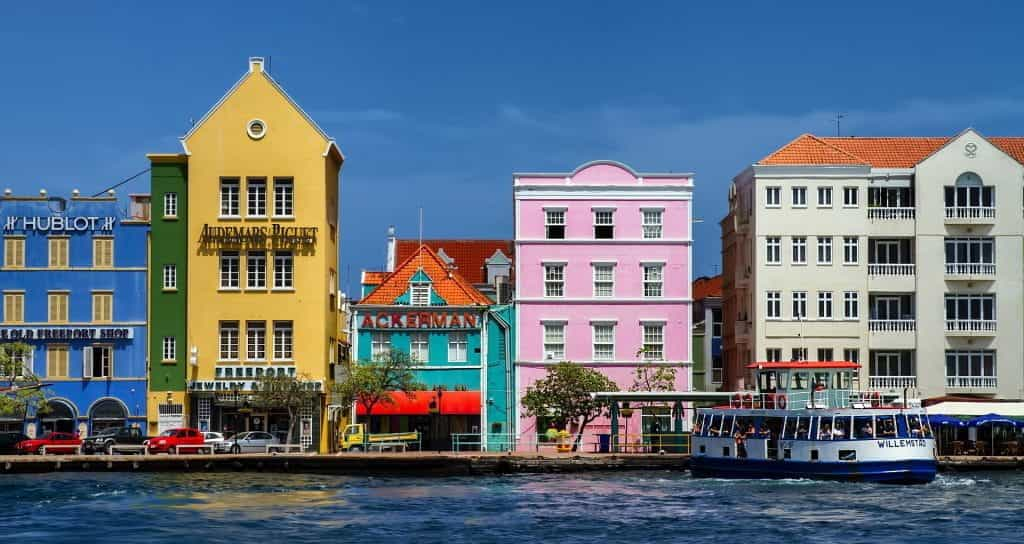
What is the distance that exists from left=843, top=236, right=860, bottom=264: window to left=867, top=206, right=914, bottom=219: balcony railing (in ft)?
4.98

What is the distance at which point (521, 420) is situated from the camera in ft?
296

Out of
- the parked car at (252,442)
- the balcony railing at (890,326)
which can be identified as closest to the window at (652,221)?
the balcony railing at (890,326)

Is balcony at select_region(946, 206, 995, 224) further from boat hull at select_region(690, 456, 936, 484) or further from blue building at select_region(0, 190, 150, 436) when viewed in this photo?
blue building at select_region(0, 190, 150, 436)

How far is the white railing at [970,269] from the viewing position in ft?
290

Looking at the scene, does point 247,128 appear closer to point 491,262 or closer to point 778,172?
point 491,262

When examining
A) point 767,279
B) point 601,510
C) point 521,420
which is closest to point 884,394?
point 767,279

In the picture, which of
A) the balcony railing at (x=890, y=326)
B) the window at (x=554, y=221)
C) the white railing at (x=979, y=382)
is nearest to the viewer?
the white railing at (x=979, y=382)

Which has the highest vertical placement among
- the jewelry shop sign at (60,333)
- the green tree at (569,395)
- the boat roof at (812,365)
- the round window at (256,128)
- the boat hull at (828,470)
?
the round window at (256,128)

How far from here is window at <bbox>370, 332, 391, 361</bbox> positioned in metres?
90.4

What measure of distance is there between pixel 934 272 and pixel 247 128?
3756 cm

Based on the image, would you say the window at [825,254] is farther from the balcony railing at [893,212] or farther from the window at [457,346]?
the window at [457,346]

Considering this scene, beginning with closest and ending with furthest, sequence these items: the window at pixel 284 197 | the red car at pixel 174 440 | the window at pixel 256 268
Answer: the red car at pixel 174 440, the window at pixel 256 268, the window at pixel 284 197

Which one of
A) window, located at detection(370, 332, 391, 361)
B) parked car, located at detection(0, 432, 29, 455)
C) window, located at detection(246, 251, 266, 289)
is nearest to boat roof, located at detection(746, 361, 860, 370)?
window, located at detection(370, 332, 391, 361)

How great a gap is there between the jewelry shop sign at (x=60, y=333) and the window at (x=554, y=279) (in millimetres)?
22895
